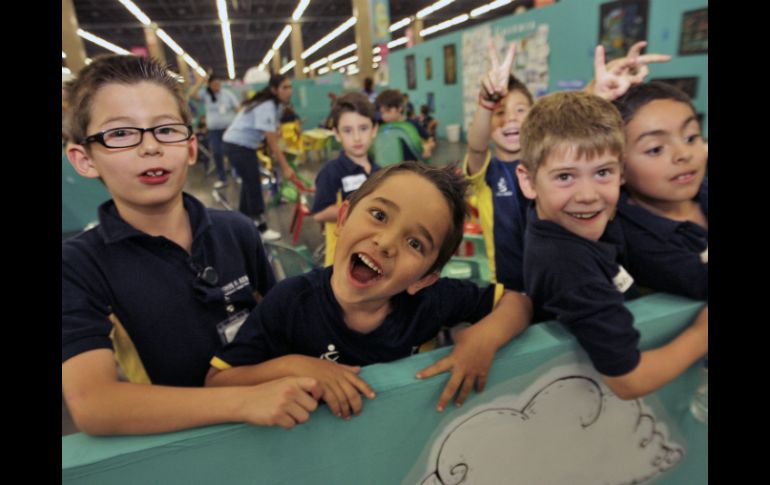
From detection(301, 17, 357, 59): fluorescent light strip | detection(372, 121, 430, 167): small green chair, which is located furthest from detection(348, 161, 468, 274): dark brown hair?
detection(301, 17, 357, 59): fluorescent light strip

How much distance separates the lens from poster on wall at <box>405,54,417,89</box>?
1310 cm

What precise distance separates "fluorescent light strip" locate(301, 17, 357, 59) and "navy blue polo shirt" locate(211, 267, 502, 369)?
1781 cm

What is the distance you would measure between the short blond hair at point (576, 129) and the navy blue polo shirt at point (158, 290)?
0.84m

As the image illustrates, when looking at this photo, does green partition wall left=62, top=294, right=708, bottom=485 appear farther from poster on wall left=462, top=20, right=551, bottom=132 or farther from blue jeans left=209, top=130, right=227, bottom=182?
blue jeans left=209, top=130, right=227, bottom=182

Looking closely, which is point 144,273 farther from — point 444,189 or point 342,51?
point 342,51

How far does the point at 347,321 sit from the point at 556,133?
0.67m

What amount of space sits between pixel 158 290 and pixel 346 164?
1.61 metres

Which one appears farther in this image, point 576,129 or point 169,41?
point 169,41

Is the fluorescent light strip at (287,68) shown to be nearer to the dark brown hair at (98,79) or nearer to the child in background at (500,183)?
the child in background at (500,183)

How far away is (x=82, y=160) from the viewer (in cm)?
104

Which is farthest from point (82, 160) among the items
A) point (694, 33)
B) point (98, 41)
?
point (98, 41)

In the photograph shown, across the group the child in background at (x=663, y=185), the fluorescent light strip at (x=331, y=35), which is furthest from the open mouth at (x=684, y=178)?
→ the fluorescent light strip at (x=331, y=35)

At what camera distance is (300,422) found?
0.82 metres

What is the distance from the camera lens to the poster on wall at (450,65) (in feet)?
35.0
